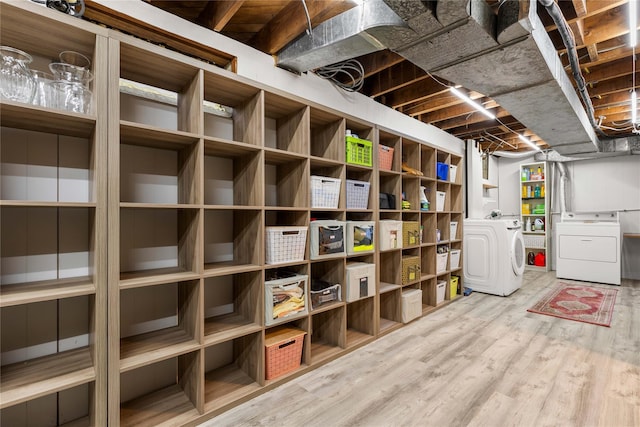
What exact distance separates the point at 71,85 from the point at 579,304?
530 centimetres

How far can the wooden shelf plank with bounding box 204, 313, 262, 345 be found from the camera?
1.79 meters

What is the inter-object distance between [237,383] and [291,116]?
1916 mm

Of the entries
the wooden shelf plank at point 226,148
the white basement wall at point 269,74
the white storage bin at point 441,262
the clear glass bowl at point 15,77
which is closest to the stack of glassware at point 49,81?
the clear glass bowl at point 15,77

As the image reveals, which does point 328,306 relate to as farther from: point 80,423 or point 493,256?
point 493,256

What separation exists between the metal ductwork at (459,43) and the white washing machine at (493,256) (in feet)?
6.16

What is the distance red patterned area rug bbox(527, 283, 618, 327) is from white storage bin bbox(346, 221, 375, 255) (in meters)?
2.39

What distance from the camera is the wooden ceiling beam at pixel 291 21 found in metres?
2.01

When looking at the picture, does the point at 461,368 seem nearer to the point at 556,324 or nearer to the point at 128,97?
the point at 556,324

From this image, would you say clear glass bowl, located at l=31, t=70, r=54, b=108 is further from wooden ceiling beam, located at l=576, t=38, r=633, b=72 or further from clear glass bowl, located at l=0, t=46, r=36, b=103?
wooden ceiling beam, located at l=576, t=38, r=633, b=72

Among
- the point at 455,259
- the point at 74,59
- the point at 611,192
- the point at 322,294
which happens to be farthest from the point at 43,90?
the point at 611,192

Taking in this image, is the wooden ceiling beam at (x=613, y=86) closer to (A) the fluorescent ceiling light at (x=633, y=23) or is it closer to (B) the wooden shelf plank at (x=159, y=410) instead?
(A) the fluorescent ceiling light at (x=633, y=23)

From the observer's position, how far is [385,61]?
2.58 metres

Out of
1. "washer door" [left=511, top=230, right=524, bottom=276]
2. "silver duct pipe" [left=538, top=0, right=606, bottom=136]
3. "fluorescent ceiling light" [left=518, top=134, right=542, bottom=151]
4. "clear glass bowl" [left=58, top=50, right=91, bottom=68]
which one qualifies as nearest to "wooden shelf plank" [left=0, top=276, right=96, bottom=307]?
"clear glass bowl" [left=58, top=50, right=91, bottom=68]

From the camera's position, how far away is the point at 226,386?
6.44 ft
